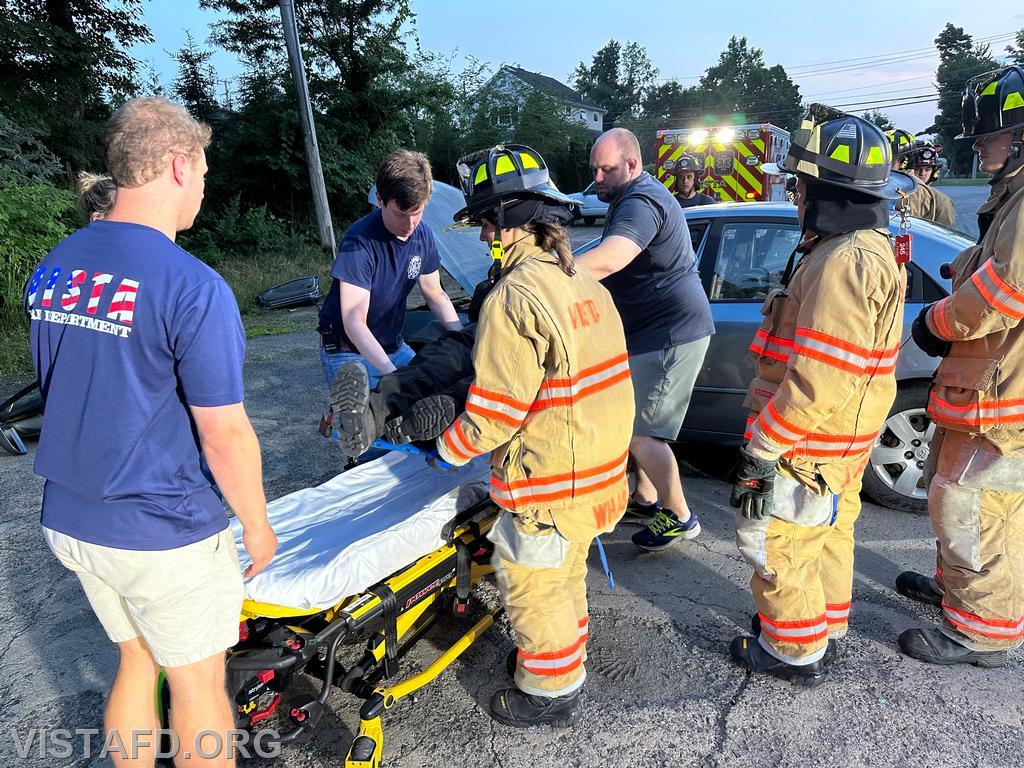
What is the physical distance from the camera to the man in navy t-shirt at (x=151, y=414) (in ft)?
5.27

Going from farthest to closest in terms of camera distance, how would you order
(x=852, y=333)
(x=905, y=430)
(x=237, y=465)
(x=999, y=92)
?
1. (x=905, y=430)
2. (x=999, y=92)
3. (x=852, y=333)
4. (x=237, y=465)

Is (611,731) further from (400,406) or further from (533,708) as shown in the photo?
(400,406)

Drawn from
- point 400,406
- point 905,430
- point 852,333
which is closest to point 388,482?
point 400,406

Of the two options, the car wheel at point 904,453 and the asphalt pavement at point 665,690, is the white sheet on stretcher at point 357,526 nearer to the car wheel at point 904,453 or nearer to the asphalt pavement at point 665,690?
the asphalt pavement at point 665,690

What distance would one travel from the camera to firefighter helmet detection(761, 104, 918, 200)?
2264 millimetres

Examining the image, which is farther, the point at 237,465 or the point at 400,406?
the point at 400,406

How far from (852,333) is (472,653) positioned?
6.18 ft

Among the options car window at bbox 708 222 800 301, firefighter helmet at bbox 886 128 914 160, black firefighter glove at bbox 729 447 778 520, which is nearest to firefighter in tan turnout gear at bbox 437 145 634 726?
black firefighter glove at bbox 729 447 778 520

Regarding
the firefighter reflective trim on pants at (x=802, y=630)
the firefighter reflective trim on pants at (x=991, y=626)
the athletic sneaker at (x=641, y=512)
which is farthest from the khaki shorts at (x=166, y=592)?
the firefighter reflective trim on pants at (x=991, y=626)

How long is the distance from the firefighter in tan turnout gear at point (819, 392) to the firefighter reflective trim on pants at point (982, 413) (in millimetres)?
373

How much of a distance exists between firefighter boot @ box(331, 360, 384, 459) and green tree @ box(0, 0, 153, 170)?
1344cm

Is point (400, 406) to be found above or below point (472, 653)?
above

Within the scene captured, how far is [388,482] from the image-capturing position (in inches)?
124

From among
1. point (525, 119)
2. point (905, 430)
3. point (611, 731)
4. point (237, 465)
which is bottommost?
point (611, 731)
